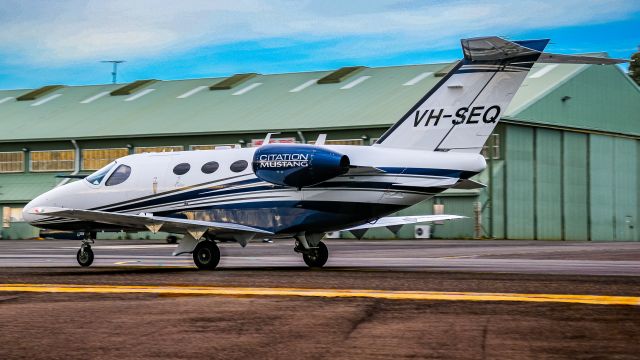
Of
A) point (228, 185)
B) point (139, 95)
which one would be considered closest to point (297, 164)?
point (228, 185)

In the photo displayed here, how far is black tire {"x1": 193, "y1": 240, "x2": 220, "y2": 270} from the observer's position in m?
24.8

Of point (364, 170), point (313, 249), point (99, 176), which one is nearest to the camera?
point (364, 170)

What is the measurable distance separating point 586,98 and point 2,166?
41.0 m

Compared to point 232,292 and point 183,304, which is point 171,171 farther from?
point 183,304

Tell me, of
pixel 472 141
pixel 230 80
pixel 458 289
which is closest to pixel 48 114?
pixel 230 80

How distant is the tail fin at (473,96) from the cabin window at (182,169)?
567 centimetres

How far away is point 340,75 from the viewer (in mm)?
72562

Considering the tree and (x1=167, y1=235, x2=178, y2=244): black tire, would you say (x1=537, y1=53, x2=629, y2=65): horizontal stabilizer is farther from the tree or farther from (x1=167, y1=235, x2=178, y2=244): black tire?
the tree

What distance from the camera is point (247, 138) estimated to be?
2613 inches

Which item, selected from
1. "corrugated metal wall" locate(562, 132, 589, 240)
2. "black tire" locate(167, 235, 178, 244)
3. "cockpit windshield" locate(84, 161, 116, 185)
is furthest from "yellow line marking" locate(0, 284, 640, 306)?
"corrugated metal wall" locate(562, 132, 589, 240)

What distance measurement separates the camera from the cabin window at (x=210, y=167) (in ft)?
83.1

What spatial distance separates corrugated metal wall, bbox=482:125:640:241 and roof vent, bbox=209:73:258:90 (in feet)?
76.0

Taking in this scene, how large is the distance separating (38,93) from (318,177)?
61674 millimetres

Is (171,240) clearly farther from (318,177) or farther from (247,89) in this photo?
(318,177)
